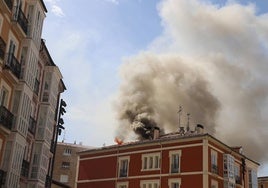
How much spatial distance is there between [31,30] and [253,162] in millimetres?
40690

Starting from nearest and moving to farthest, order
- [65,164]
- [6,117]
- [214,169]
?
[6,117] < [214,169] < [65,164]

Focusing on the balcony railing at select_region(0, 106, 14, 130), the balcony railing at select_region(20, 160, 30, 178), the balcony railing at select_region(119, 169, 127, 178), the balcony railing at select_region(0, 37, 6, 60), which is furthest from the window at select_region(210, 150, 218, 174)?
the balcony railing at select_region(0, 37, 6, 60)

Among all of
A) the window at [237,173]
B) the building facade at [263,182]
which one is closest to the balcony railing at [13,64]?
the window at [237,173]

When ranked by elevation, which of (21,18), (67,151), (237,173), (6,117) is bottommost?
(6,117)

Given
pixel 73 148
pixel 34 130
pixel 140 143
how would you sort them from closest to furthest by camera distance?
pixel 34 130 < pixel 140 143 < pixel 73 148

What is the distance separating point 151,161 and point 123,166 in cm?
451

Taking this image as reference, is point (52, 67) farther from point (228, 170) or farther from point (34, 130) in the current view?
point (228, 170)

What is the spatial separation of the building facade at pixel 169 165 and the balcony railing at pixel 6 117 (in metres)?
25.9

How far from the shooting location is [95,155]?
188 feet

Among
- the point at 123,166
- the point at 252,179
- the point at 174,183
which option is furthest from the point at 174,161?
the point at 252,179

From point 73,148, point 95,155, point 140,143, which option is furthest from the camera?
point 73,148

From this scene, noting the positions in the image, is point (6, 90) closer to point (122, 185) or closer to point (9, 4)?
point (9, 4)

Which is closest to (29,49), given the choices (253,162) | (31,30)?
(31,30)

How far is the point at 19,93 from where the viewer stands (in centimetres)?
2712
